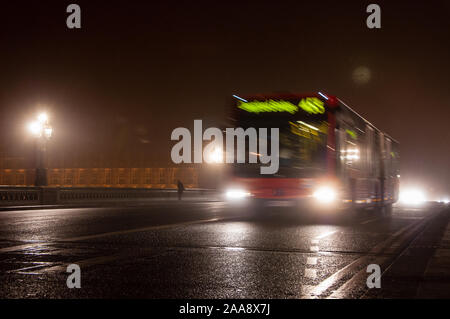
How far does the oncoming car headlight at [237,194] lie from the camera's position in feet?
59.7

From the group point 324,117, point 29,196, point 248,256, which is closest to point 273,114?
point 324,117

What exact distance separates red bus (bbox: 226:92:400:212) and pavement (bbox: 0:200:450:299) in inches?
124

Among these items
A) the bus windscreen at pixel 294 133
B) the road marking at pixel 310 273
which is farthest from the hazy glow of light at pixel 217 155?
the road marking at pixel 310 273

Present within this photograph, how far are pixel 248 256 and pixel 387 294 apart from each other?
3.46 metres

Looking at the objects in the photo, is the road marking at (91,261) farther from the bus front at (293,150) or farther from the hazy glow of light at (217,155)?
the hazy glow of light at (217,155)

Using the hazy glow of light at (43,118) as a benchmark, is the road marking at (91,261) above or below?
below

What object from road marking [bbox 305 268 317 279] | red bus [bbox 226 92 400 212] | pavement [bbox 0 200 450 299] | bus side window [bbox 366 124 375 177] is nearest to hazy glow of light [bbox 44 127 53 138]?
Result: red bus [bbox 226 92 400 212]

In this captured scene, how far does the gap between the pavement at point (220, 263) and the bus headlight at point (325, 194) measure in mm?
2754

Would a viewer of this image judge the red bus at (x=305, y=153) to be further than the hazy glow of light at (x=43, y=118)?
No

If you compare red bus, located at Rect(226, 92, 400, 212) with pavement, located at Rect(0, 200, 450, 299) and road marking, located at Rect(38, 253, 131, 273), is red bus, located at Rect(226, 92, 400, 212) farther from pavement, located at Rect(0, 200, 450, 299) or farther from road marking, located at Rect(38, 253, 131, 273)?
road marking, located at Rect(38, 253, 131, 273)

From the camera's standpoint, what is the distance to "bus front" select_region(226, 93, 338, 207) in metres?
16.9
